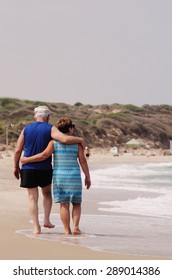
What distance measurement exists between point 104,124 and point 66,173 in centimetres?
7080

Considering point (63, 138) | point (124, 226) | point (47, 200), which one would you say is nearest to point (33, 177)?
point (47, 200)

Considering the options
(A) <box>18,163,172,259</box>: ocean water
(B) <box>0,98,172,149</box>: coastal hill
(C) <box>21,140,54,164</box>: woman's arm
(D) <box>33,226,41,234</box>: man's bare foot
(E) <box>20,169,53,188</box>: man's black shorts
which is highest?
(B) <box>0,98,172,149</box>: coastal hill

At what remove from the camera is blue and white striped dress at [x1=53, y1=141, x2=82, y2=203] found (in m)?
7.25

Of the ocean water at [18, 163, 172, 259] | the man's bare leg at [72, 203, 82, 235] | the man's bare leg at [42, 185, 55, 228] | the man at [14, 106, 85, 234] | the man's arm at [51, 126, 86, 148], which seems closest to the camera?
the ocean water at [18, 163, 172, 259]

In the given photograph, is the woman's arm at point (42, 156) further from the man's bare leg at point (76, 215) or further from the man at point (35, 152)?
the man's bare leg at point (76, 215)

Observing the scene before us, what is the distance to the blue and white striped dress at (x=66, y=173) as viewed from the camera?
725cm

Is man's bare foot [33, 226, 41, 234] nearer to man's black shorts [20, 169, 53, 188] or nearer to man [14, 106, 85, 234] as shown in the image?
man [14, 106, 85, 234]

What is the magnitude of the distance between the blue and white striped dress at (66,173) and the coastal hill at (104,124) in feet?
149

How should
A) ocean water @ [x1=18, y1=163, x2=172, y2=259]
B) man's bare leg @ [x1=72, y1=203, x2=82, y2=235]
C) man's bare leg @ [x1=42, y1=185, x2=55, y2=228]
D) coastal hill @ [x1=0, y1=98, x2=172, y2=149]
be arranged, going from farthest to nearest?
coastal hill @ [x1=0, y1=98, x2=172, y2=149], man's bare leg @ [x1=42, y1=185, x2=55, y2=228], man's bare leg @ [x1=72, y1=203, x2=82, y2=235], ocean water @ [x1=18, y1=163, x2=172, y2=259]

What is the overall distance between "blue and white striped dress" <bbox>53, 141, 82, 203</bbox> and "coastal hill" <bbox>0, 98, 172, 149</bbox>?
4548 centimetres

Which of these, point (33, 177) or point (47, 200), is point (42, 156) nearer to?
point (33, 177)

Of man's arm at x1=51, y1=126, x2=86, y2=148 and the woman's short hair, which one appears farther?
the woman's short hair

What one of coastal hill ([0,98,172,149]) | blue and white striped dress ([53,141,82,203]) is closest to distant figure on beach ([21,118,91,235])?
blue and white striped dress ([53,141,82,203])

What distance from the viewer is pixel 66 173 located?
23.9ft
